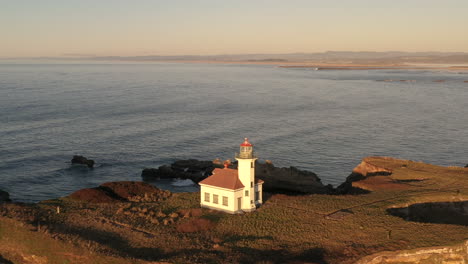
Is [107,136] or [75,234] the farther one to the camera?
[107,136]

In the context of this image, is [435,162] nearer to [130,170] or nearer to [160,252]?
[130,170]

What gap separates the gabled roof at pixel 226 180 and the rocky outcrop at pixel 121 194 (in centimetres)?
781

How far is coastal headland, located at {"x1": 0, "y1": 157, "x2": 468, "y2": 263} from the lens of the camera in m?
29.3

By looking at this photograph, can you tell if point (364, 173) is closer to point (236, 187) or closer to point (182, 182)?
point (182, 182)

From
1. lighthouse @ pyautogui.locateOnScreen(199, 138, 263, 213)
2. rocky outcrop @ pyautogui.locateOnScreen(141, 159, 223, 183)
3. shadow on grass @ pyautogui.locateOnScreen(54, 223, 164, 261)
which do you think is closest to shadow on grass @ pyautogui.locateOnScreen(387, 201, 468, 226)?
lighthouse @ pyautogui.locateOnScreen(199, 138, 263, 213)

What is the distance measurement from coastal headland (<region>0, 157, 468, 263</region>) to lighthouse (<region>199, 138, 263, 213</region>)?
1.08m

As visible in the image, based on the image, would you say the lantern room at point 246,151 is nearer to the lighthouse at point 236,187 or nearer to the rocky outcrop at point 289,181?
the lighthouse at point 236,187

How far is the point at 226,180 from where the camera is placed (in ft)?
124

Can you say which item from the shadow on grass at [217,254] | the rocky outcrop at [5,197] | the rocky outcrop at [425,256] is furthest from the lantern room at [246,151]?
the rocky outcrop at [5,197]

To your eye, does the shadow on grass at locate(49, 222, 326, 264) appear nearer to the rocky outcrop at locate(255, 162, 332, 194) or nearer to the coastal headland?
the coastal headland

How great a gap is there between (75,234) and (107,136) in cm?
5573

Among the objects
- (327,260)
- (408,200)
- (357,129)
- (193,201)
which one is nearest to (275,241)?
(327,260)

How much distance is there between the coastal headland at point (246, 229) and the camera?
29.3 metres

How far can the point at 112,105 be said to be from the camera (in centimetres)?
12750
